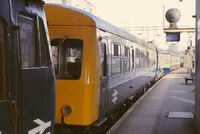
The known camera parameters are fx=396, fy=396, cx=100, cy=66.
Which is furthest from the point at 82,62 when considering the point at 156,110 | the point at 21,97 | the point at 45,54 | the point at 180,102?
the point at 180,102

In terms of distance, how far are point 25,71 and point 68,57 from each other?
11.5 ft

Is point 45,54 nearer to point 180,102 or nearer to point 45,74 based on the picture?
point 45,74

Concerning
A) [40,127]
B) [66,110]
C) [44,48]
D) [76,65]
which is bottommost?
[66,110]

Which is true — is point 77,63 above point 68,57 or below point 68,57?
below

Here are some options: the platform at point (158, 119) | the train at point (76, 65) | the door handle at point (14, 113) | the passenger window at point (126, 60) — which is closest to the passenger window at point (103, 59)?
the train at point (76, 65)

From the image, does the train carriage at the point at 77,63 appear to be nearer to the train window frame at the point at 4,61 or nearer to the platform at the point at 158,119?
the platform at the point at 158,119

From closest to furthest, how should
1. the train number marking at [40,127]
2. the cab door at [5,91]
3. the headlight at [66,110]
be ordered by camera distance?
the cab door at [5,91] < the train number marking at [40,127] < the headlight at [66,110]

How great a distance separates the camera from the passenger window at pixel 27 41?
4.30 meters

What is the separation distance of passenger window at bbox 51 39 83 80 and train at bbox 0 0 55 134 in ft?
8.33

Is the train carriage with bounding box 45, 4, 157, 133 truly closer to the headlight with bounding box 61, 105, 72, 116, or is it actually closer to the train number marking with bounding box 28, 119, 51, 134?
the headlight with bounding box 61, 105, 72, 116

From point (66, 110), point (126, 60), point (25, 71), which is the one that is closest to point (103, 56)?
point (66, 110)

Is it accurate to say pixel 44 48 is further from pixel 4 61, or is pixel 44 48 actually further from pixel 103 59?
pixel 103 59

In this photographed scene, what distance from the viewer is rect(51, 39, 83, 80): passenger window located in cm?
770

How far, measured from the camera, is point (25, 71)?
14.0ft
